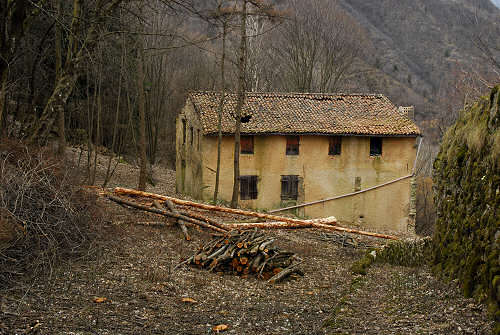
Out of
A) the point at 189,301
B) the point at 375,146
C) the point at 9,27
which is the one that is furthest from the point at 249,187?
the point at 189,301

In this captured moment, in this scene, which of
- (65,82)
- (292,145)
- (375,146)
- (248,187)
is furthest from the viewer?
(375,146)

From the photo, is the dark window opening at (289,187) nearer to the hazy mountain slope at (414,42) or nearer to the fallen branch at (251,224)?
the fallen branch at (251,224)

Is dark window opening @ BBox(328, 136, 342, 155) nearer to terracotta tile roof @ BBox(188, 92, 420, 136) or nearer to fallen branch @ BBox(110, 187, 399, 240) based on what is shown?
terracotta tile roof @ BBox(188, 92, 420, 136)

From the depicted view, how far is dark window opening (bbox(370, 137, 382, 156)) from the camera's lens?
94.9ft

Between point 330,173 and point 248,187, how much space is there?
4683 millimetres

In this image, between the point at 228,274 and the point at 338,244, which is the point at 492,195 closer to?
the point at 228,274

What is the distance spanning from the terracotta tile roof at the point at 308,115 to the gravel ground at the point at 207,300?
15384 millimetres

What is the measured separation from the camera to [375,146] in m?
29.0

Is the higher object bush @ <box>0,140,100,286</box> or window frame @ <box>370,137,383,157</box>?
window frame @ <box>370,137,383,157</box>

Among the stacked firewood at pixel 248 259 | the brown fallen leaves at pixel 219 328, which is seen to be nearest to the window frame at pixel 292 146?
the stacked firewood at pixel 248 259

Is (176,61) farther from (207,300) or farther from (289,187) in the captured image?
(207,300)

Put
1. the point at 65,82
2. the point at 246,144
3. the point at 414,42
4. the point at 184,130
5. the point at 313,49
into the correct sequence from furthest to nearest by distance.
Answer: the point at 414,42
the point at 313,49
the point at 184,130
the point at 246,144
the point at 65,82

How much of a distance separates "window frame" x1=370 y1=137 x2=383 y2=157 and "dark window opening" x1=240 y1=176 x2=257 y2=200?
22.4 feet

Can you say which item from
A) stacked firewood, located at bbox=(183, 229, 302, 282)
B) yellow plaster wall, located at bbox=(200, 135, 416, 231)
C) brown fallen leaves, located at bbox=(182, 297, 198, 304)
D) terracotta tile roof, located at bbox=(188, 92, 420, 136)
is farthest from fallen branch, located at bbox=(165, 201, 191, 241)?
yellow plaster wall, located at bbox=(200, 135, 416, 231)
